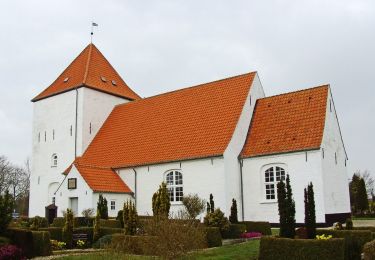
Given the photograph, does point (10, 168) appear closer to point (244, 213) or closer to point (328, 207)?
point (244, 213)

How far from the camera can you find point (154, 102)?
3089cm

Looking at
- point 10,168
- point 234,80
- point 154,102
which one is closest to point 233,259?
point 234,80

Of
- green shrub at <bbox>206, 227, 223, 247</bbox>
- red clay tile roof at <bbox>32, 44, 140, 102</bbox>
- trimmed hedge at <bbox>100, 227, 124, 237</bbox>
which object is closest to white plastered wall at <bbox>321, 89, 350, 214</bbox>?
green shrub at <bbox>206, 227, 223, 247</bbox>

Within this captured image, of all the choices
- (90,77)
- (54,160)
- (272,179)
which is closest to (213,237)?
(272,179)

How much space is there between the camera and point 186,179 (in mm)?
24859

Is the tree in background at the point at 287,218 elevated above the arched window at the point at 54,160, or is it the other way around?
the arched window at the point at 54,160

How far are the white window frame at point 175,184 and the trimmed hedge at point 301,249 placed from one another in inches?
527

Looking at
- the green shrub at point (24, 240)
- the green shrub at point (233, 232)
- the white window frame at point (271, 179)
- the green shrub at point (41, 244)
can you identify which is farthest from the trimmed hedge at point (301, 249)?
the white window frame at point (271, 179)

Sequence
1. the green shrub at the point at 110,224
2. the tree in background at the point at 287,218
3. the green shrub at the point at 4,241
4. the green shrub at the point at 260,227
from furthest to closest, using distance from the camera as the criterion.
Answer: the green shrub at the point at 110,224
the green shrub at the point at 260,227
the green shrub at the point at 4,241
the tree in background at the point at 287,218

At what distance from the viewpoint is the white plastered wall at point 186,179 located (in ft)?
77.0

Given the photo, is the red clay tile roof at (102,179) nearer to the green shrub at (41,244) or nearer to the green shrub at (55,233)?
the green shrub at (55,233)

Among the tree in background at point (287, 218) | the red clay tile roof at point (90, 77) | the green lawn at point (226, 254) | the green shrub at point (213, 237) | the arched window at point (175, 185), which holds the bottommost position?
the green lawn at point (226, 254)

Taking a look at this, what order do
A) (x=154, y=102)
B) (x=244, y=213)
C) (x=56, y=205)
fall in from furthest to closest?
(x=154, y=102) → (x=56, y=205) → (x=244, y=213)

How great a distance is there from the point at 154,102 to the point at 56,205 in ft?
30.9
